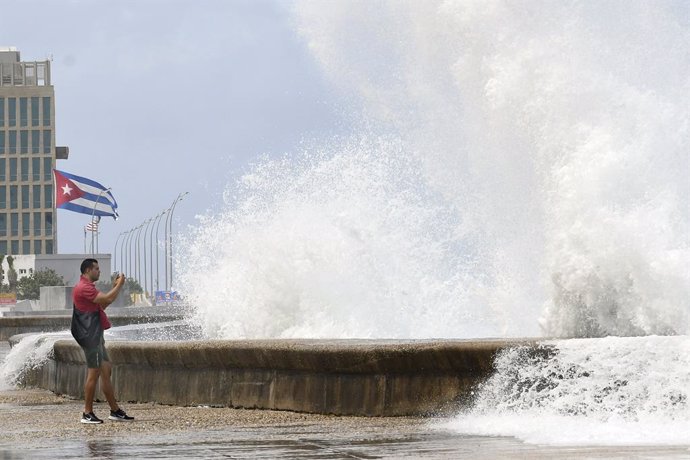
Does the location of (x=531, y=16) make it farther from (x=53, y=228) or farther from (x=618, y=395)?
(x=53, y=228)

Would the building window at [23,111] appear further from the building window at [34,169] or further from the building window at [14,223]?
the building window at [14,223]

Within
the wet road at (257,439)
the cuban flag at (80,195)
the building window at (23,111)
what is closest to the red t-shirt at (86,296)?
the wet road at (257,439)

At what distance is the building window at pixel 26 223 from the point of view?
422ft

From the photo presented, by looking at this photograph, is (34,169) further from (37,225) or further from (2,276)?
(2,276)

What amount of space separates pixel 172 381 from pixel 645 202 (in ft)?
14.8

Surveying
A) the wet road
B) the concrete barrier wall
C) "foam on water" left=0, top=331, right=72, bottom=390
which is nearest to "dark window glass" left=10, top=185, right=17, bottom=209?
the concrete barrier wall

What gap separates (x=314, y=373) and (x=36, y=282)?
338ft

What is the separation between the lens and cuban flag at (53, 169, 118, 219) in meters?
70.9

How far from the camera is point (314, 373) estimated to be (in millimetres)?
9648

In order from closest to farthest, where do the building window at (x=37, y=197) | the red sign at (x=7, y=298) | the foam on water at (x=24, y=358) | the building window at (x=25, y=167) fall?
the foam on water at (x=24, y=358), the red sign at (x=7, y=298), the building window at (x=37, y=197), the building window at (x=25, y=167)

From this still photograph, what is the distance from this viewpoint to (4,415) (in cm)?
1116

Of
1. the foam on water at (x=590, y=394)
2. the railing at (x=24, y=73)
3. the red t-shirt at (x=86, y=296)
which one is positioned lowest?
the foam on water at (x=590, y=394)

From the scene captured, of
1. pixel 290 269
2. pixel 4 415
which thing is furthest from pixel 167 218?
pixel 4 415

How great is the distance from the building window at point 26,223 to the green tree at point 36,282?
15371 millimetres
